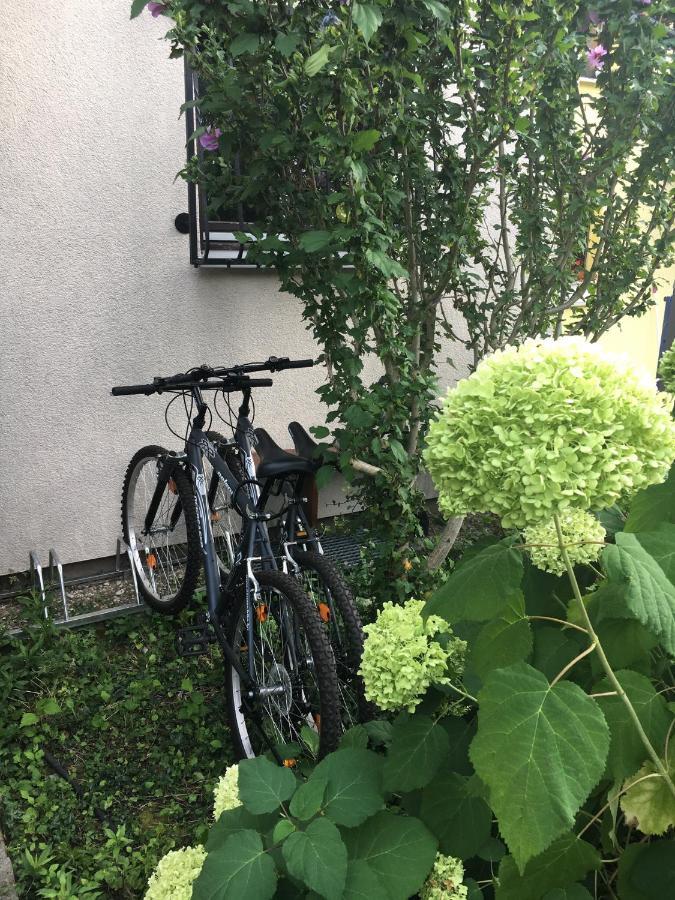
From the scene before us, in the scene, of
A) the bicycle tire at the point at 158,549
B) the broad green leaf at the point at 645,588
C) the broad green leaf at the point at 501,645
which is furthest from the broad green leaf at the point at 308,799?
the bicycle tire at the point at 158,549

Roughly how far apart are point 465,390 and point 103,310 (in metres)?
3.39

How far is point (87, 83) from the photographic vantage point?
3973 mm

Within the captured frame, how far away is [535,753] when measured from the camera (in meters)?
1.02

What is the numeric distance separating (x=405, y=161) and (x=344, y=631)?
2.07m

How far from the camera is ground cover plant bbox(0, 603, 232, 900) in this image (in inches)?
99.3

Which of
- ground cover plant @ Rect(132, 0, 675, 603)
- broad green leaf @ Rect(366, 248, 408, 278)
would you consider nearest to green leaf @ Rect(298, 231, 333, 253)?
ground cover plant @ Rect(132, 0, 675, 603)

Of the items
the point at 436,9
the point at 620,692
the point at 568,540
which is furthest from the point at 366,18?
the point at 620,692

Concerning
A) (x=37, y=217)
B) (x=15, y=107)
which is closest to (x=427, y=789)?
(x=37, y=217)

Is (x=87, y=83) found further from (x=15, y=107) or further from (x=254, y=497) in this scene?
(x=254, y=497)

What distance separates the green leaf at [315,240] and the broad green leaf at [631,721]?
2055mm

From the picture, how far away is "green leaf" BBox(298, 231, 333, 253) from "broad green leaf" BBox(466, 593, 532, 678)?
75.0 inches

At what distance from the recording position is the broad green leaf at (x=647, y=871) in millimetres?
1137

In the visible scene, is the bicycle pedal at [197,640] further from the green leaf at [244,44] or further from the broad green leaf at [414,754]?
the green leaf at [244,44]

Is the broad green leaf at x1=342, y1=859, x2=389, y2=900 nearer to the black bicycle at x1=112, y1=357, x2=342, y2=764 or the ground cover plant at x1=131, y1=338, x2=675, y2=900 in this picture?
the ground cover plant at x1=131, y1=338, x2=675, y2=900
